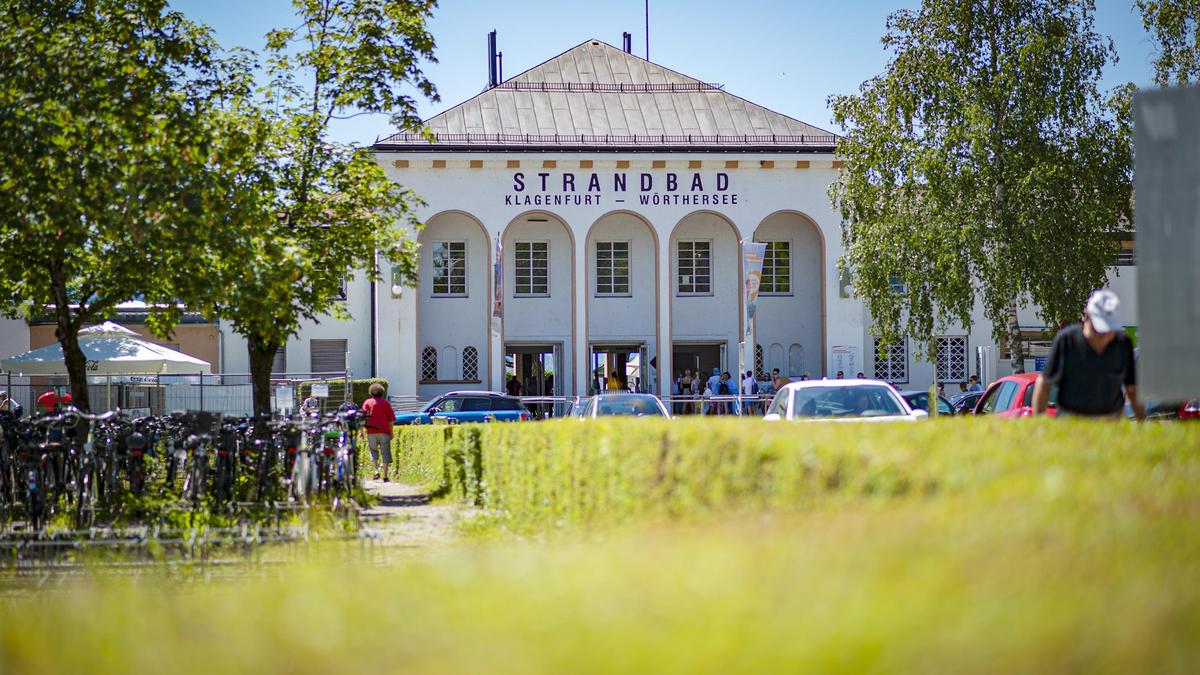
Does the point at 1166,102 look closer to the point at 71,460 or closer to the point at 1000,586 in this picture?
the point at 1000,586

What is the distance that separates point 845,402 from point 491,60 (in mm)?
46601

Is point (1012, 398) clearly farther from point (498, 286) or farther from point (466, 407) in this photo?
point (498, 286)

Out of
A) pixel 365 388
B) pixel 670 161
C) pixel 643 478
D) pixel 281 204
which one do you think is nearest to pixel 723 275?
pixel 670 161

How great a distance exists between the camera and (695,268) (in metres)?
46.2

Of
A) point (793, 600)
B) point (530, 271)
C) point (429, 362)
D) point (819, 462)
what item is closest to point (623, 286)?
point (530, 271)

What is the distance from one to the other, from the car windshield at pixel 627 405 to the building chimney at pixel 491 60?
128 feet

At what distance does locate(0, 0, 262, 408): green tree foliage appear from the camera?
46.4ft

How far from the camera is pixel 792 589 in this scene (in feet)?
12.3

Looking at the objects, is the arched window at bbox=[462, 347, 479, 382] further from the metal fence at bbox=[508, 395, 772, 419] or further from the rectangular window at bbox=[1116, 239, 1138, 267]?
the rectangular window at bbox=[1116, 239, 1138, 267]

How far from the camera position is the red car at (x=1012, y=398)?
16.6m

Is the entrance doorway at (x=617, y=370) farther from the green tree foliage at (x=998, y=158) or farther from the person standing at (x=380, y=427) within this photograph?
the person standing at (x=380, y=427)

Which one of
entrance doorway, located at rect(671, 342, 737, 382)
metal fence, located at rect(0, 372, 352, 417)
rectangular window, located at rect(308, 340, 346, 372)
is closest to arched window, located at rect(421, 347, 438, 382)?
rectangular window, located at rect(308, 340, 346, 372)

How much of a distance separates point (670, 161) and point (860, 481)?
38.3 m

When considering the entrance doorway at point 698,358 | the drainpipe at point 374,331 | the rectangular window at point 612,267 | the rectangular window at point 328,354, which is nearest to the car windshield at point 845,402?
the drainpipe at point 374,331
